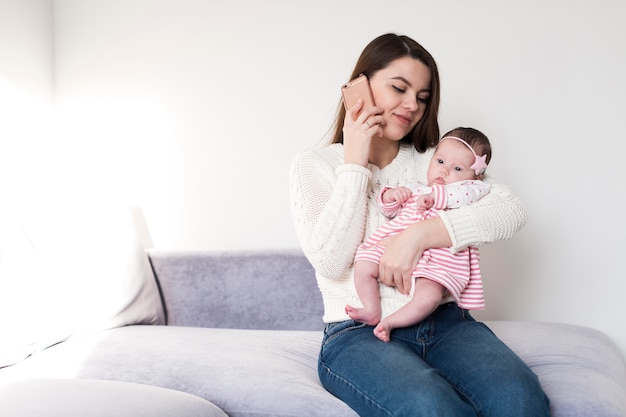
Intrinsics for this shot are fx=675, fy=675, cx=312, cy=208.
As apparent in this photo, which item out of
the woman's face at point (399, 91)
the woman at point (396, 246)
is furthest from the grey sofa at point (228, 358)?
the woman's face at point (399, 91)

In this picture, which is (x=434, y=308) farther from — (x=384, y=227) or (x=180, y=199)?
(x=180, y=199)

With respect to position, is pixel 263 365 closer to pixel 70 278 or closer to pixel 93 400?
pixel 93 400

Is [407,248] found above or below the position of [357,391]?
above

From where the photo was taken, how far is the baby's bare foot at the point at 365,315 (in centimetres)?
167

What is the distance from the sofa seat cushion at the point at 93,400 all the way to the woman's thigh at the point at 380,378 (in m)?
0.31

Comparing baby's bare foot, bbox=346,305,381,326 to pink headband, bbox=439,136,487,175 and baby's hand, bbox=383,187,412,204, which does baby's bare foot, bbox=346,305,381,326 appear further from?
pink headband, bbox=439,136,487,175

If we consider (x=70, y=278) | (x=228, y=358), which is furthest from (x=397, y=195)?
(x=70, y=278)

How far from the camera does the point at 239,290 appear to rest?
2.61 m

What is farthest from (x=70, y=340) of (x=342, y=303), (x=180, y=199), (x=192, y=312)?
(x=342, y=303)

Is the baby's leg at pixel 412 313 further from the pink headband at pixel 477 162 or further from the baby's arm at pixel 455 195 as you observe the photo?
the pink headband at pixel 477 162

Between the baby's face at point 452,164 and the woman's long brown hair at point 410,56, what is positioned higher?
the woman's long brown hair at point 410,56

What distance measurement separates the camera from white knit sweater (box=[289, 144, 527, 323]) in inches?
68.1

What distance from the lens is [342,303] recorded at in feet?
5.86

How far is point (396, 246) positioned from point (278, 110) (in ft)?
4.30
